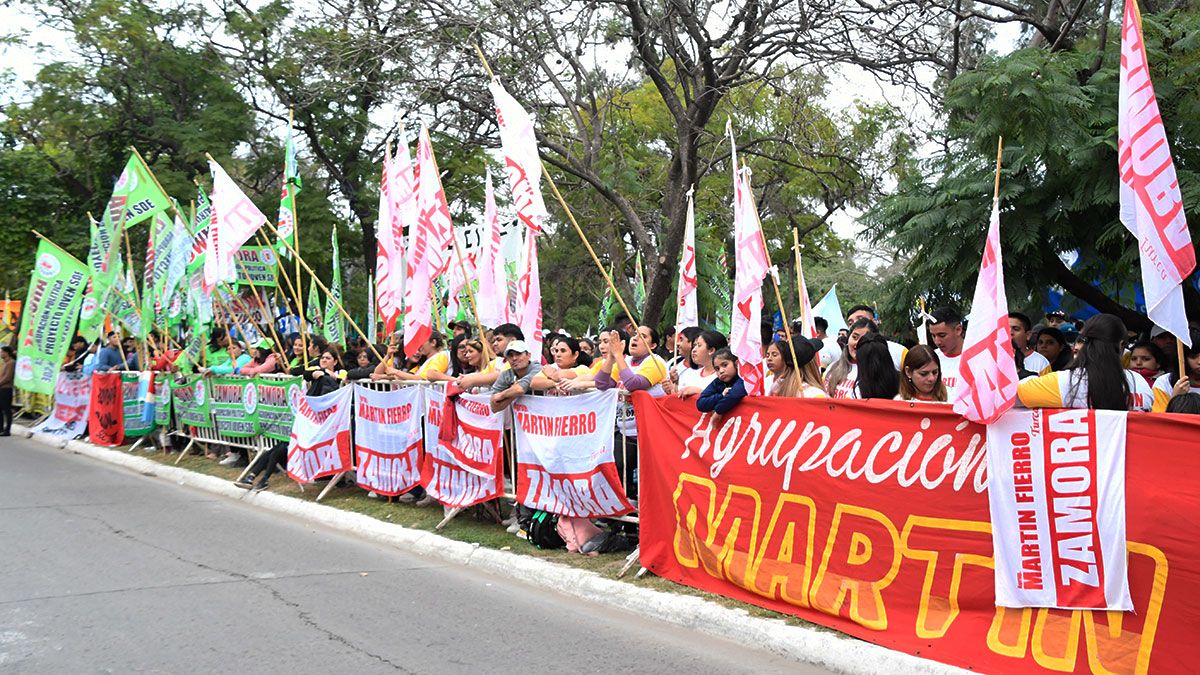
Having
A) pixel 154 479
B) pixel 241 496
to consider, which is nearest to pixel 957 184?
pixel 241 496

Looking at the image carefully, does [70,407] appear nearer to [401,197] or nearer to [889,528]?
[401,197]

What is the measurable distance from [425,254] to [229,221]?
3.44 m

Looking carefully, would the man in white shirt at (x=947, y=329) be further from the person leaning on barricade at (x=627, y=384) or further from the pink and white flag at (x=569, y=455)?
the pink and white flag at (x=569, y=455)

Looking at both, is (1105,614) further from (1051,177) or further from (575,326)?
(575,326)

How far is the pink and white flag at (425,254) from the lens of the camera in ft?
34.3

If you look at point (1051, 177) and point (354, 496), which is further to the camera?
point (354, 496)

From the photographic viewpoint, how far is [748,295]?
7164 mm

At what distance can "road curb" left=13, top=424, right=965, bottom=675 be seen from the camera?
549 centimetres

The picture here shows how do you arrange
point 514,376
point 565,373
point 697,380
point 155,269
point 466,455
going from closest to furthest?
point 697,380, point 514,376, point 565,373, point 466,455, point 155,269

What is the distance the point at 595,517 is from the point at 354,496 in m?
4.34

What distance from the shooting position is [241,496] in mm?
12250

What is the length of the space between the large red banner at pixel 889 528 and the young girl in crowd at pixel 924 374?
592 millimetres

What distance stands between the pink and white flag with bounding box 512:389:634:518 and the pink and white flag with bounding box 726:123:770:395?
119 cm

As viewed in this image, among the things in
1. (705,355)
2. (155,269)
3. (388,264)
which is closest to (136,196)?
(155,269)
